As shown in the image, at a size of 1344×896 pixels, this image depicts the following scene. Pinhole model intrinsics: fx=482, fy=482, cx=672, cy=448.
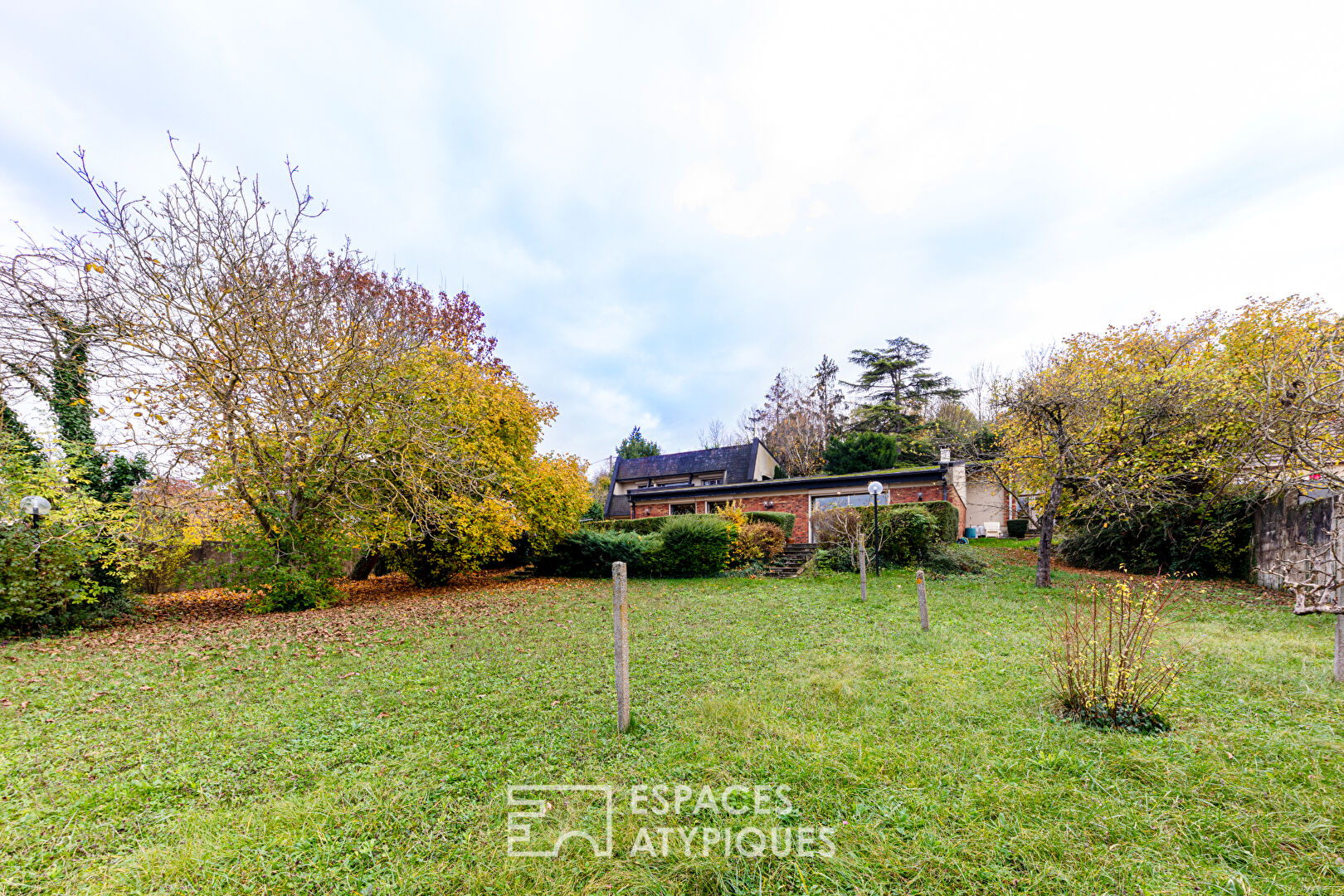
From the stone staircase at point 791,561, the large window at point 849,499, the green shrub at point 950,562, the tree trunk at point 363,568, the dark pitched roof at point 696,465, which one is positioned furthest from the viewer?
the dark pitched roof at point 696,465

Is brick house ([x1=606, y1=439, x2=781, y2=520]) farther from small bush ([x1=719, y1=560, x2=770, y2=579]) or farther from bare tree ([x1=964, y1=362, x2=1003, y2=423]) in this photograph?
bare tree ([x1=964, y1=362, x2=1003, y2=423])

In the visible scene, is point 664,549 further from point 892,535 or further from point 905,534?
point 905,534

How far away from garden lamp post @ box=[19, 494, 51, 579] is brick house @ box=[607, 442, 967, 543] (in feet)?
52.9

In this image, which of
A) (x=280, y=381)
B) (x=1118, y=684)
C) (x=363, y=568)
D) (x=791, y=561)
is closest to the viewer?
(x=1118, y=684)

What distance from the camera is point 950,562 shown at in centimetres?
1198

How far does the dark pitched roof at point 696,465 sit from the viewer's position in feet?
84.6

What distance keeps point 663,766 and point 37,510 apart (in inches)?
361

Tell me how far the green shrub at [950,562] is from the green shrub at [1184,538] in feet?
8.48

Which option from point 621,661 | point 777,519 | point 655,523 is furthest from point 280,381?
point 777,519

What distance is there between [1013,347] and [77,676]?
2757 cm

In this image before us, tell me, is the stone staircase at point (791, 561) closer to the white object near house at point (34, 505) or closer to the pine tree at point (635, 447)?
the white object near house at point (34, 505)

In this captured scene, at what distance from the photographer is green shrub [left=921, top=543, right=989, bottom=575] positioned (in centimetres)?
1190

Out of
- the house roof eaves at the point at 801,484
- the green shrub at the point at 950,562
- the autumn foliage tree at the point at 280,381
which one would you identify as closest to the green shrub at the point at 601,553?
the autumn foliage tree at the point at 280,381

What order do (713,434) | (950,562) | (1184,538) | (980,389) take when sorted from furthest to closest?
(713,434) < (980,389) < (950,562) < (1184,538)
